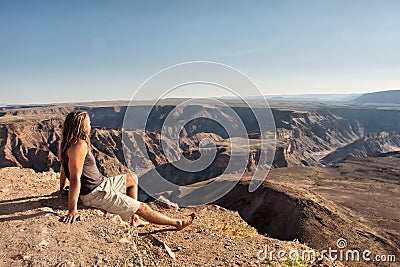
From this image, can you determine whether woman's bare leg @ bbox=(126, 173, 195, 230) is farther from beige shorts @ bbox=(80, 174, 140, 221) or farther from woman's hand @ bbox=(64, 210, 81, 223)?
woman's hand @ bbox=(64, 210, 81, 223)

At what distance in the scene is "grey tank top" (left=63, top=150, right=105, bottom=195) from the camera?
5.84 meters

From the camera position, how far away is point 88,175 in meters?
5.86

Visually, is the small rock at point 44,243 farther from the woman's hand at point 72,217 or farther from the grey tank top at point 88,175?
the grey tank top at point 88,175

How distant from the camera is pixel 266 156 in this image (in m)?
85.8

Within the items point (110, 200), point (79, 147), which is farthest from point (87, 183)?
point (79, 147)

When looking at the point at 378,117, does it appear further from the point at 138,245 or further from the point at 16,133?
the point at 138,245

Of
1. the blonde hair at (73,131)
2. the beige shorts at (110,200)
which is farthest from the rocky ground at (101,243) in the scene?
the blonde hair at (73,131)

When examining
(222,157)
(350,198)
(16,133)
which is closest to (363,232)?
(350,198)

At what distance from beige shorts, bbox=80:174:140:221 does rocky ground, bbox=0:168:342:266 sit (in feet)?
0.49

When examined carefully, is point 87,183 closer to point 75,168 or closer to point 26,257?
point 75,168

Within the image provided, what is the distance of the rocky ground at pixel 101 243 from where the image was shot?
4.59 metres

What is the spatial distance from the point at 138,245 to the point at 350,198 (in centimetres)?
3908

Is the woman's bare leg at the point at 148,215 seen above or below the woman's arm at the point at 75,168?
below

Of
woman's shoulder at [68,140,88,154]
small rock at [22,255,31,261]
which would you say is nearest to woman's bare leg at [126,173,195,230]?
woman's shoulder at [68,140,88,154]
